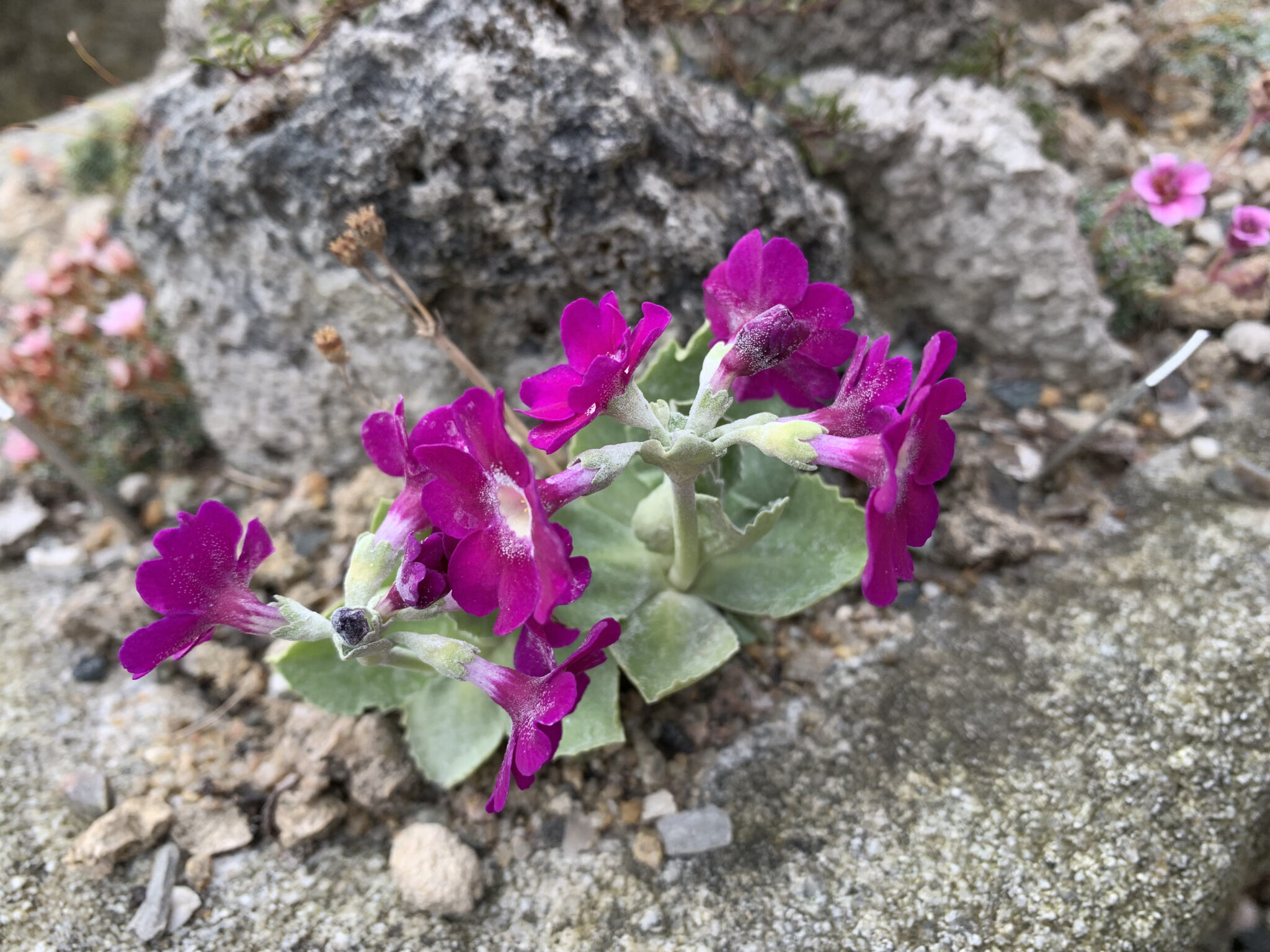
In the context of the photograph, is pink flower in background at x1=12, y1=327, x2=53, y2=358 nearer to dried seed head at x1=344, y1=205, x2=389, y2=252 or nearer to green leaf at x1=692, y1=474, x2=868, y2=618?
dried seed head at x1=344, y1=205, x2=389, y2=252

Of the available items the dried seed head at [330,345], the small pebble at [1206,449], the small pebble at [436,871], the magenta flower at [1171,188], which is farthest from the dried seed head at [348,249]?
the small pebble at [1206,449]

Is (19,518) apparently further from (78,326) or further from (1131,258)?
(1131,258)

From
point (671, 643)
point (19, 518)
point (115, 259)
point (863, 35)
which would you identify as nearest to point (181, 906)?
point (671, 643)

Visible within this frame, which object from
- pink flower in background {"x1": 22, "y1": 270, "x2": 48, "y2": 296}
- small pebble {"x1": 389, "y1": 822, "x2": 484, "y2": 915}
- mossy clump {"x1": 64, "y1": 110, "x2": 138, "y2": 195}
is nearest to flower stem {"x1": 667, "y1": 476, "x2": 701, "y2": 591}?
small pebble {"x1": 389, "y1": 822, "x2": 484, "y2": 915}

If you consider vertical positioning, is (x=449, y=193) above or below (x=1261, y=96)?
above

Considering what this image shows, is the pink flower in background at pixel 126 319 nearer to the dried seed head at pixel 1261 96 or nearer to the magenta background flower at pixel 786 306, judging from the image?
the magenta background flower at pixel 786 306
